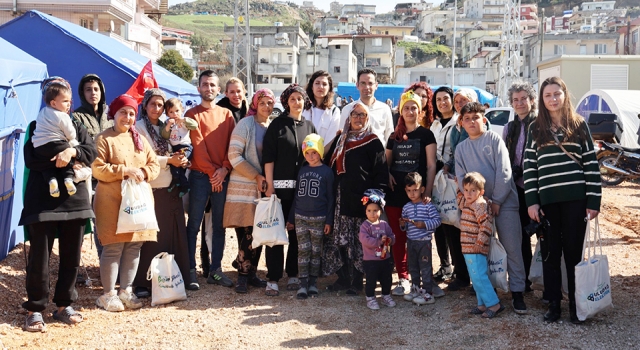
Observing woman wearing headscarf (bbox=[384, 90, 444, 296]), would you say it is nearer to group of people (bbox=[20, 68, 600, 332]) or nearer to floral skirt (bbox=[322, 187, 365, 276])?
group of people (bbox=[20, 68, 600, 332])

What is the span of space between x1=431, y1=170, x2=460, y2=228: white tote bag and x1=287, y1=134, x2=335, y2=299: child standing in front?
3.10 ft

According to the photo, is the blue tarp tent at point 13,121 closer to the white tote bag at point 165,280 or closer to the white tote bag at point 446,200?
the white tote bag at point 165,280

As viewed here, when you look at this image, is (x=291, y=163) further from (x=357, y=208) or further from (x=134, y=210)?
(x=134, y=210)

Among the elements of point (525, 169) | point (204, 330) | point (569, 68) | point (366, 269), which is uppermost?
point (569, 68)

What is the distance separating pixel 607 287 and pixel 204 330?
313 cm

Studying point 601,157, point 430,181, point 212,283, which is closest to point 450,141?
point 430,181

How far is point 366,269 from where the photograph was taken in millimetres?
5488

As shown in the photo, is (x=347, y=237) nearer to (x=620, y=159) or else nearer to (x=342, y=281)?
(x=342, y=281)

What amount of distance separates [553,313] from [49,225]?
3914mm

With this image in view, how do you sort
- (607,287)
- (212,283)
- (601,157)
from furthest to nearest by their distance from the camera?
(601,157)
(212,283)
(607,287)

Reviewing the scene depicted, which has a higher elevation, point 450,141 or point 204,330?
point 450,141

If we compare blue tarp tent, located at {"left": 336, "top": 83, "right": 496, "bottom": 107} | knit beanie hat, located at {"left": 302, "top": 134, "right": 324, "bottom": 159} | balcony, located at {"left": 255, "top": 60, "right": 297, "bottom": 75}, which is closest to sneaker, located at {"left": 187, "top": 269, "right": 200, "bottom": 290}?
knit beanie hat, located at {"left": 302, "top": 134, "right": 324, "bottom": 159}

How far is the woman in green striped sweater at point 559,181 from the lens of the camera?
480 centimetres

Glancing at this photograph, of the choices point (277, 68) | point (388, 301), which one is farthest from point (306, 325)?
point (277, 68)
